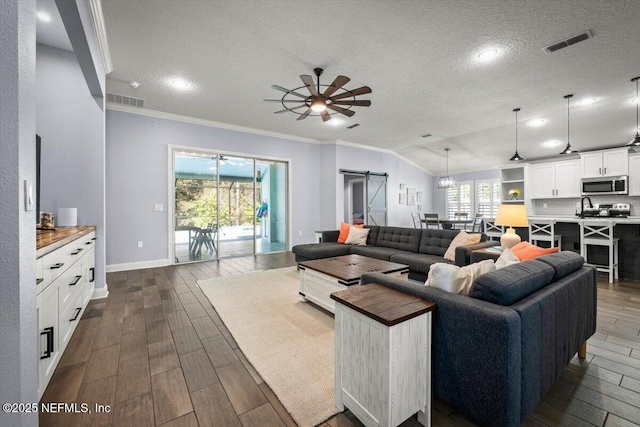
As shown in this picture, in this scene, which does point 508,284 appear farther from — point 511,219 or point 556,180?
point 556,180

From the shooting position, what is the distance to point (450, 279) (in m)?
1.52

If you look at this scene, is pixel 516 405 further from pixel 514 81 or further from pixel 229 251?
pixel 229 251

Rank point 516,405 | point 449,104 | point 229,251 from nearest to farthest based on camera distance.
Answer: point 516,405, point 449,104, point 229,251

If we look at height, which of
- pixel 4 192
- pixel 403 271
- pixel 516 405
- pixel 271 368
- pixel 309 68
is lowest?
pixel 271 368

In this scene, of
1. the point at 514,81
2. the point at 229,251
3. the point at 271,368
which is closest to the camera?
the point at 271,368

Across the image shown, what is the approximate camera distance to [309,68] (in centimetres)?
359

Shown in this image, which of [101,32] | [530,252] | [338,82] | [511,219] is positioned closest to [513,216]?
[511,219]

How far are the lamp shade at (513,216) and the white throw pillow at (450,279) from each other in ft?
6.48

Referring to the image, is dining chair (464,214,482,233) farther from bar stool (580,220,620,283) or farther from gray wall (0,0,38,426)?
gray wall (0,0,38,426)

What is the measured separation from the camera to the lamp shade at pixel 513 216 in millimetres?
3038

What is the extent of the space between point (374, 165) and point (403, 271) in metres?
5.56

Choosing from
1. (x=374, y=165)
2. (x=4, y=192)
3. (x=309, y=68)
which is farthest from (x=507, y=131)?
(x=4, y=192)

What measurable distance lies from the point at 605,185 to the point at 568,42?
13.9ft

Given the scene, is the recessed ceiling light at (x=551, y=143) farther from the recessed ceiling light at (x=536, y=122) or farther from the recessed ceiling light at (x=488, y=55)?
the recessed ceiling light at (x=488, y=55)
